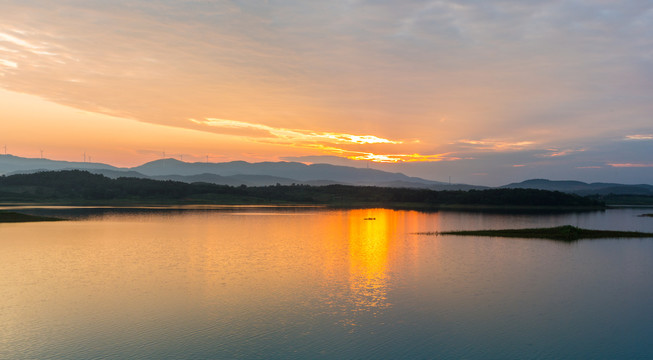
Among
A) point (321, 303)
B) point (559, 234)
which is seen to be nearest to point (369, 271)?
point (321, 303)

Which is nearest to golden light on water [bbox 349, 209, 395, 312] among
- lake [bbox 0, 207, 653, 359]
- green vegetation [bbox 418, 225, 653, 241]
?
lake [bbox 0, 207, 653, 359]

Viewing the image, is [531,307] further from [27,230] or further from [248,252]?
[27,230]

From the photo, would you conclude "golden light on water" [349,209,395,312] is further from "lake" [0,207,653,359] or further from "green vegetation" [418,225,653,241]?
"green vegetation" [418,225,653,241]

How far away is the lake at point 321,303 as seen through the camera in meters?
20.5

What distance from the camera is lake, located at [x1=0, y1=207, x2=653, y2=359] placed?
20.5 metres

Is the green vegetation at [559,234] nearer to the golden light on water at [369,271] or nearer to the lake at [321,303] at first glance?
the lake at [321,303]

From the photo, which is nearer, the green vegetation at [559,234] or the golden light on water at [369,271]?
the golden light on water at [369,271]

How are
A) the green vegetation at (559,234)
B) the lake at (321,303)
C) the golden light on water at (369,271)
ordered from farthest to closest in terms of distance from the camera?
the green vegetation at (559,234) → the golden light on water at (369,271) → the lake at (321,303)

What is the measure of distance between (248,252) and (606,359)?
36746mm

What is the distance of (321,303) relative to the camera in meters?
Answer: 27.7

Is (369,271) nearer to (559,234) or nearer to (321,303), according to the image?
(321,303)

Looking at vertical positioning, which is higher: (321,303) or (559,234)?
(559,234)

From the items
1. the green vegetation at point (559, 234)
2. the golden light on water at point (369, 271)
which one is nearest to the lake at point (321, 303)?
the golden light on water at point (369, 271)

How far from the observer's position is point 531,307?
27.6 m
